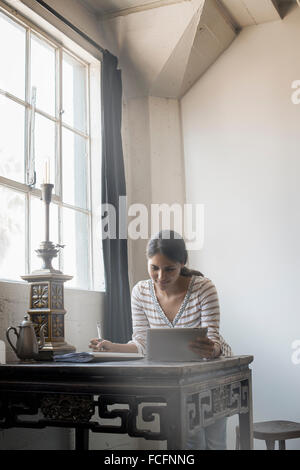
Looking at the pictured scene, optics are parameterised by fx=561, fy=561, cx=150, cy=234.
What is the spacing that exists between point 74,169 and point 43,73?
0.60 metres

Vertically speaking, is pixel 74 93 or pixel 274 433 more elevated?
pixel 74 93

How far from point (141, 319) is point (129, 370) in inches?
30.4

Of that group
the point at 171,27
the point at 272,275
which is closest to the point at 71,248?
the point at 272,275

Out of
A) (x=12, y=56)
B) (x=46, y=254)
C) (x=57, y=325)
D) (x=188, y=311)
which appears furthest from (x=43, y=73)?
(x=188, y=311)

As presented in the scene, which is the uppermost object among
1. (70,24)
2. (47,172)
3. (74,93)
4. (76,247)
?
(70,24)

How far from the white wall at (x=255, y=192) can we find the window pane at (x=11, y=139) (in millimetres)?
1434

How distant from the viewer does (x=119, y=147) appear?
3576 millimetres

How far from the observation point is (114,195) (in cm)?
346

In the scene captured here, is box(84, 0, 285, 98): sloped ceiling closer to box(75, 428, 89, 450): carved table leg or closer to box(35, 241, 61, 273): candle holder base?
box(35, 241, 61, 273): candle holder base

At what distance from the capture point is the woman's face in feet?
7.66

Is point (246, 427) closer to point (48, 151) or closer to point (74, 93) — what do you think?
point (48, 151)

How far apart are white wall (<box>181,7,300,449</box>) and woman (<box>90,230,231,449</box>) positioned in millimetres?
1284

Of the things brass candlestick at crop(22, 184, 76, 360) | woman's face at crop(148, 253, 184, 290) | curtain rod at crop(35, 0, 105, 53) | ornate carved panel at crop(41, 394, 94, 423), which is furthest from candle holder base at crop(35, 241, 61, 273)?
curtain rod at crop(35, 0, 105, 53)
